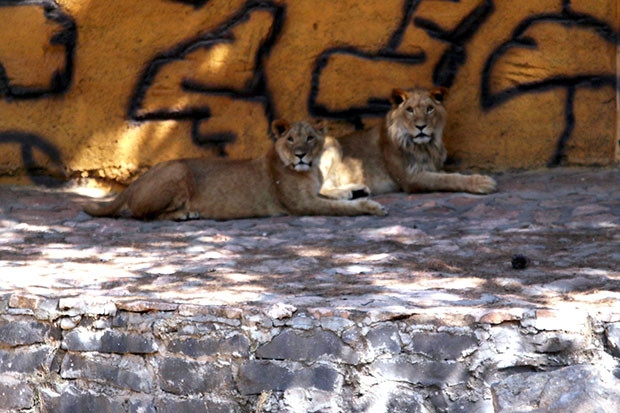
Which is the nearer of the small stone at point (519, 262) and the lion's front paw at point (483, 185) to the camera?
the small stone at point (519, 262)

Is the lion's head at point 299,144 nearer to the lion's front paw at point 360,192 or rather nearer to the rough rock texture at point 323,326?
the lion's front paw at point 360,192

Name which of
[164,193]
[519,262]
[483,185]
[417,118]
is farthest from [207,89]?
[519,262]

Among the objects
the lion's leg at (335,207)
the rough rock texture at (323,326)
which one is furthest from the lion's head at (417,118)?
the rough rock texture at (323,326)

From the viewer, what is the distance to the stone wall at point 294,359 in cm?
416

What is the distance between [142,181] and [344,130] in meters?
2.09

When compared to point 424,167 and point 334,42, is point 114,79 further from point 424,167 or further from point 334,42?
point 424,167

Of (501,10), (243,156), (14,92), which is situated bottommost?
(243,156)

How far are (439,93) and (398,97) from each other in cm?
34

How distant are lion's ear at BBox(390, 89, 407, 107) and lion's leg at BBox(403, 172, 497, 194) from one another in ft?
2.06

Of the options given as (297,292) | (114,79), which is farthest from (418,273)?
(114,79)

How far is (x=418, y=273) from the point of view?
17.7 feet

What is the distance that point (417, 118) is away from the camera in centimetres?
833

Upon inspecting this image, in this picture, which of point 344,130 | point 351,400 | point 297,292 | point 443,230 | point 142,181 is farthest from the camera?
point 344,130

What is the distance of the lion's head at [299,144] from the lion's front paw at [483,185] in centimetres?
123
